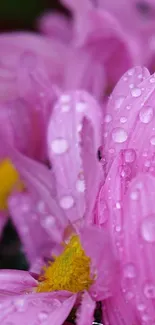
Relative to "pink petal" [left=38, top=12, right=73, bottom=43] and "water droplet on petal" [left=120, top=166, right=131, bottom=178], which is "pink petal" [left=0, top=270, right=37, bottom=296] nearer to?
"water droplet on petal" [left=120, top=166, right=131, bottom=178]

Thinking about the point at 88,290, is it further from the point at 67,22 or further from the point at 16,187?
the point at 67,22

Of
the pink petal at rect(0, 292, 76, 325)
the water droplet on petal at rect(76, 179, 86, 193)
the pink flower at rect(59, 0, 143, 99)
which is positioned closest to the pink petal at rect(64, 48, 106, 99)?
the pink flower at rect(59, 0, 143, 99)

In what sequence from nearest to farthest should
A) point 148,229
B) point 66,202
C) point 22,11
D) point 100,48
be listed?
point 148,229, point 66,202, point 100,48, point 22,11

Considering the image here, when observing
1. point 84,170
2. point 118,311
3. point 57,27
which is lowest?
point 118,311

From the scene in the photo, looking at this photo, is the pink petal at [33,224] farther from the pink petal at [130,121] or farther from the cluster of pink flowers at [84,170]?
the pink petal at [130,121]

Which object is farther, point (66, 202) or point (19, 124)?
point (19, 124)

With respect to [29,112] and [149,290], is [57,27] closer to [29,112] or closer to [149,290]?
[29,112]

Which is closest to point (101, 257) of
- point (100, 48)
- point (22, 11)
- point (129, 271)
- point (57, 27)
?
point (129, 271)

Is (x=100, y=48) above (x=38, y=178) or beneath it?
above
